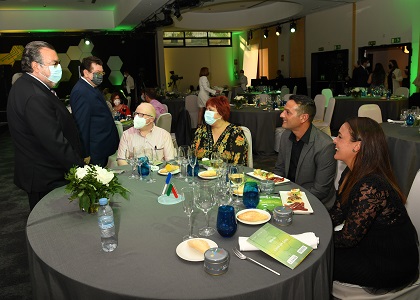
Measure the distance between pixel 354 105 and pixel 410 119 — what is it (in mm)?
3831

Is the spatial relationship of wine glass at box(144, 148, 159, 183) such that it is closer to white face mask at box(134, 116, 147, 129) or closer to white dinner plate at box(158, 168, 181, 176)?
white dinner plate at box(158, 168, 181, 176)

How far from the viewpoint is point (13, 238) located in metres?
3.70

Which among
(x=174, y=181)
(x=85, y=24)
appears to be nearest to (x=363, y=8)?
(x=85, y=24)

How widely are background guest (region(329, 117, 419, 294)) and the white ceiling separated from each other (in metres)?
8.36

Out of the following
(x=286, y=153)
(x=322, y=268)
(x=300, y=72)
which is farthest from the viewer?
(x=300, y=72)

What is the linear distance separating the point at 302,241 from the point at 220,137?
1884 mm

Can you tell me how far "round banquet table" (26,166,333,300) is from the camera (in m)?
1.32

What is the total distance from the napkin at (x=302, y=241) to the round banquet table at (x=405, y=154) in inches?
107

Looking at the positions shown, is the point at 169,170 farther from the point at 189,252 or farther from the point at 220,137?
the point at 189,252

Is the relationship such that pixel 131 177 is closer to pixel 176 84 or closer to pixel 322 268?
pixel 322 268

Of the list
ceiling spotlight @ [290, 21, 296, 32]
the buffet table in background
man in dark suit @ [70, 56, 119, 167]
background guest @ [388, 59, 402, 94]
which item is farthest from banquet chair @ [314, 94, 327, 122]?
ceiling spotlight @ [290, 21, 296, 32]

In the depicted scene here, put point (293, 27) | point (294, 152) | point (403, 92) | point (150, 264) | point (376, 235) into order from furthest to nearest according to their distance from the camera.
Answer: point (293, 27), point (403, 92), point (294, 152), point (376, 235), point (150, 264)

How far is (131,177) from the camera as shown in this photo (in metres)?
2.72

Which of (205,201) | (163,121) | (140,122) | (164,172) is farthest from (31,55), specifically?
(163,121)
